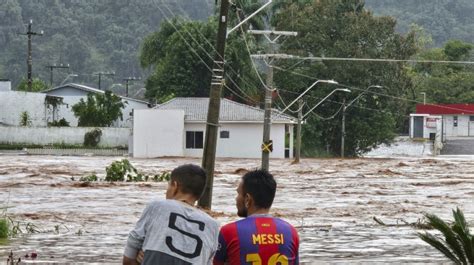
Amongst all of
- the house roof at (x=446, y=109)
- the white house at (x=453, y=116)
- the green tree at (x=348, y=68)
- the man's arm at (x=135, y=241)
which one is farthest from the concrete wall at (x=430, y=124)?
the man's arm at (x=135, y=241)

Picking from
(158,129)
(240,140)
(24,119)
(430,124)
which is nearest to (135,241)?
(158,129)

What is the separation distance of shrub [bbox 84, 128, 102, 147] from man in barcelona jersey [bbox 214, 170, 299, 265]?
81.7 metres

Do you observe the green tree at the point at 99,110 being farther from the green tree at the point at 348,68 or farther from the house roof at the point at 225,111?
the green tree at the point at 348,68

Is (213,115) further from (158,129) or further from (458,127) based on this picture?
(458,127)

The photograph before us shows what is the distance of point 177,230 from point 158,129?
73.7 metres

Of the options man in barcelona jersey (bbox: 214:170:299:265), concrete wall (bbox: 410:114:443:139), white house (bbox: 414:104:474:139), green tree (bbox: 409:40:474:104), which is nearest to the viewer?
man in barcelona jersey (bbox: 214:170:299:265)

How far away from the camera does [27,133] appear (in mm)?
89250

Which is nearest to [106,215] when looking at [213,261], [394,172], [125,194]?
[125,194]

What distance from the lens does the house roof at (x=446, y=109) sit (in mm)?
128125

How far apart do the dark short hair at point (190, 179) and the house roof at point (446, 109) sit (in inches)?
4784

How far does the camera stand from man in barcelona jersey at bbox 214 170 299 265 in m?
7.59

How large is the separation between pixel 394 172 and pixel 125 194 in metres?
24.9

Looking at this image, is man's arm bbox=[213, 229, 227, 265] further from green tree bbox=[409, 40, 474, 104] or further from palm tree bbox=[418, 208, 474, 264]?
green tree bbox=[409, 40, 474, 104]

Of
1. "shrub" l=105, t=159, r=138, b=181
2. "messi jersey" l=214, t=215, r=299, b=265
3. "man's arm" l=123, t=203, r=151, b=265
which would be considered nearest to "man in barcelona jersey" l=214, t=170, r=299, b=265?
"messi jersey" l=214, t=215, r=299, b=265
